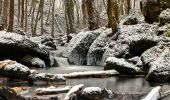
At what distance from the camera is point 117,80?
13578 mm

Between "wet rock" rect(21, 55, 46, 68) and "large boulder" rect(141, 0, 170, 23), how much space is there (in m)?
5.70

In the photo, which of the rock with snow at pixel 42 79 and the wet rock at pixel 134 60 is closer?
the rock with snow at pixel 42 79

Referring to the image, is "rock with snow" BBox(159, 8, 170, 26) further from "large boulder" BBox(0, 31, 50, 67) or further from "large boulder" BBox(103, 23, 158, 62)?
"large boulder" BBox(0, 31, 50, 67)

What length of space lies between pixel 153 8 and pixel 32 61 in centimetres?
635

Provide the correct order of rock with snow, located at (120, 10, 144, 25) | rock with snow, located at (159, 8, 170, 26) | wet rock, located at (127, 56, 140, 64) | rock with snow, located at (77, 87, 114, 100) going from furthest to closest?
rock with snow, located at (120, 10, 144, 25) → rock with snow, located at (159, 8, 170, 26) → wet rock, located at (127, 56, 140, 64) → rock with snow, located at (77, 87, 114, 100)

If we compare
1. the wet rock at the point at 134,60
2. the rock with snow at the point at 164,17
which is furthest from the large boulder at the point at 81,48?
the wet rock at the point at 134,60

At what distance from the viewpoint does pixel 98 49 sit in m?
20.1

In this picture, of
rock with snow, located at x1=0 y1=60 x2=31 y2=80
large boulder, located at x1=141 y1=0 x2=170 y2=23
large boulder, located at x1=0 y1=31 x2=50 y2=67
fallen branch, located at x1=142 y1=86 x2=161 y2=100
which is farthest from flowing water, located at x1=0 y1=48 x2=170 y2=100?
large boulder, located at x1=141 y1=0 x2=170 y2=23

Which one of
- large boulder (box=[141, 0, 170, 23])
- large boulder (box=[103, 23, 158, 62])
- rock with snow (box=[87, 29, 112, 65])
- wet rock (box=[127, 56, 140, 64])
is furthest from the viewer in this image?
rock with snow (box=[87, 29, 112, 65])

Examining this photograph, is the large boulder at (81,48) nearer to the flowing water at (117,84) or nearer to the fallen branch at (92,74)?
the fallen branch at (92,74)

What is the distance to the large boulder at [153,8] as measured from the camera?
19578 millimetres

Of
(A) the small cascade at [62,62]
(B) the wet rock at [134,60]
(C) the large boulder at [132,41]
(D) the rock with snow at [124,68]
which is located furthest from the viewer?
(A) the small cascade at [62,62]

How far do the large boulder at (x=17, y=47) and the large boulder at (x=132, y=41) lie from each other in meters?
3.18

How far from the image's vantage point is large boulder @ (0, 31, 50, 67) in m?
18.0
